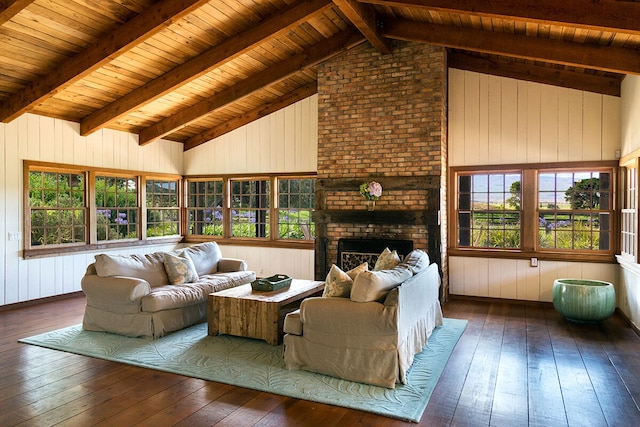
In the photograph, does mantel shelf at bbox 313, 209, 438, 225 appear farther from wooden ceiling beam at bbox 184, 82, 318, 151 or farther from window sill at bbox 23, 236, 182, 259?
window sill at bbox 23, 236, 182, 259

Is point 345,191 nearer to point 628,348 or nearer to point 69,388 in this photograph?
point 628,348

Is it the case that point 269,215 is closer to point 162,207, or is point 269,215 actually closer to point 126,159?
point 162,207

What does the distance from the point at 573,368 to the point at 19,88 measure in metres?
7.08

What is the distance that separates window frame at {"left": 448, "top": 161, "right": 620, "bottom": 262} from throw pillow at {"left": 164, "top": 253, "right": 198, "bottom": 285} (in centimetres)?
381

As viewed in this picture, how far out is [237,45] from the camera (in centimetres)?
575

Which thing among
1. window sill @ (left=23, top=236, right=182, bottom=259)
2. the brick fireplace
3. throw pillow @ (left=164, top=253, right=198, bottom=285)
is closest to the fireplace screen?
the brick fireplace

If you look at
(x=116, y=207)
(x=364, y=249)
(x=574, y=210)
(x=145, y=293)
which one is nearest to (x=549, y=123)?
(x=574, y=210)

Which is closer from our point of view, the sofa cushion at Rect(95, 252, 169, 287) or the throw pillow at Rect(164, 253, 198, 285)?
the sofa cushion at Rect(95, 252, 169, 287)

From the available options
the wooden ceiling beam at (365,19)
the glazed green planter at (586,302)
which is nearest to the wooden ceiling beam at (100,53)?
the wooden ceiling beam at (365,19)

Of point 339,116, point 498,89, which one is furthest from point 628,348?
point 339,116

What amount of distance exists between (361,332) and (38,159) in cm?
556

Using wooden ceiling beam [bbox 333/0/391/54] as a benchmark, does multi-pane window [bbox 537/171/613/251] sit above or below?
below

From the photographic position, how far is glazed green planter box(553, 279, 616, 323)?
511cm

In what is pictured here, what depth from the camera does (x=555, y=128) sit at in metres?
6.23
